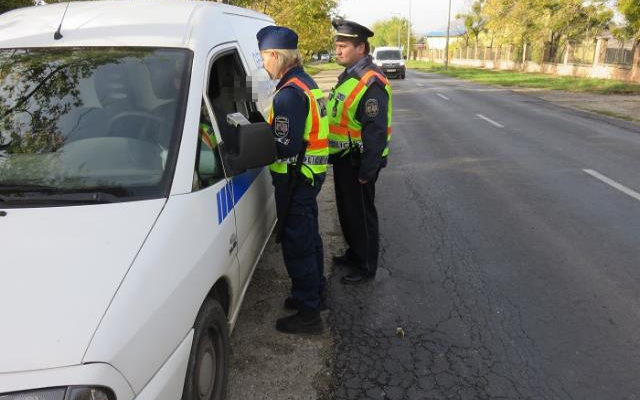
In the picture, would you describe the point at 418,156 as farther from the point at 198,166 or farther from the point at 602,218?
the point at 198,166

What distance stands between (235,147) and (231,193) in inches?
10.3

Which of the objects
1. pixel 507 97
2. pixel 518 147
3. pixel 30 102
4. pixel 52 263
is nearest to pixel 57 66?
pixel 30 102

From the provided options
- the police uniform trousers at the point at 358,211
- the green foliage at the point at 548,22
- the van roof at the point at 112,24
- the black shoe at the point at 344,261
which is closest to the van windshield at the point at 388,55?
the green foliage at the point at 548,22

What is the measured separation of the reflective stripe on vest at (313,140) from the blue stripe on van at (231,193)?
8.3 inches

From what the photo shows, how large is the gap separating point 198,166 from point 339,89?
1.73 meters

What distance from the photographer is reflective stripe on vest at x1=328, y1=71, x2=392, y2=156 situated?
3744 millimetres

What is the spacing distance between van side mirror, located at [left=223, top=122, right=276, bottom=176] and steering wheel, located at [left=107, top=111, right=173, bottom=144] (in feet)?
1.15

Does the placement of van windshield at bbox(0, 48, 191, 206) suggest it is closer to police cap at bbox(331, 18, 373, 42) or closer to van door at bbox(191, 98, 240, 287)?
van door at bbox(191, 98, 240, 287)

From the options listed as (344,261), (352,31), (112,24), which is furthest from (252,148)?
(344,261)

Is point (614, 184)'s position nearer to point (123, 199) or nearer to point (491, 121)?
point (491, 121)

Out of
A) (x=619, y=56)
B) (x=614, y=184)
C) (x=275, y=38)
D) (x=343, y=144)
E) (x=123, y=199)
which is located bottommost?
(x=614, y=184)

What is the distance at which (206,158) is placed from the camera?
256 cm

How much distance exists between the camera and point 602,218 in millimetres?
5609

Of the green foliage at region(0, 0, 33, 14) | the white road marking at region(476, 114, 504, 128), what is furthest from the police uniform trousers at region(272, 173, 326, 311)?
the white road marking at region(476, 114, 504, 128)
